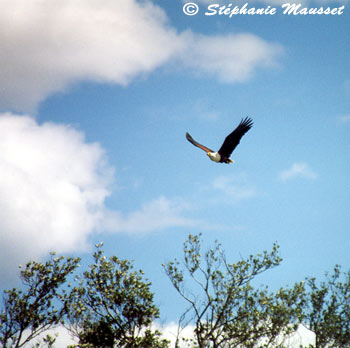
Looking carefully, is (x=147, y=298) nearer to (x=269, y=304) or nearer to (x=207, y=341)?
(x=207, y=341)

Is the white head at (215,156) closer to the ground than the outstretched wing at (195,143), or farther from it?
closer to the ground

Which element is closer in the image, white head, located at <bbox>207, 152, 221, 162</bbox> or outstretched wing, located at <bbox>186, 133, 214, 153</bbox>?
white head, located at <bbox>207, 152, 221, 162</bbox>

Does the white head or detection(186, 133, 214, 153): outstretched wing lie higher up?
detection(186, 133, 214, 153): outstretched wing

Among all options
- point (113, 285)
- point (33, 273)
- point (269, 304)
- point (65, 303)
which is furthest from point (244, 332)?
point (33, 273)

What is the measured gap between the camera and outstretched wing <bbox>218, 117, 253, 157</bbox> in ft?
61.6

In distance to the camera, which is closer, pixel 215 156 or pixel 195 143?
pixel 215 156

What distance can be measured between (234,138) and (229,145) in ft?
1.46

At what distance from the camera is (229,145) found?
64.1ft

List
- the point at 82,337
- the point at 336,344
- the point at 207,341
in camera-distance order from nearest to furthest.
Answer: the point at 207,341, the point at 82,337, the point at 336,344

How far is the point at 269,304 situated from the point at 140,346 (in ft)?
23.7

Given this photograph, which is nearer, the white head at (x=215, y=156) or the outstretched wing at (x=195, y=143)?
the white head at (x=215, y=156)

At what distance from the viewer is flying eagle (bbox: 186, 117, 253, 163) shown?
18797 millimetres

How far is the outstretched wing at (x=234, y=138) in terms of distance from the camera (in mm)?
18781

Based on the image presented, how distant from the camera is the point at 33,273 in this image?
26.8 m
